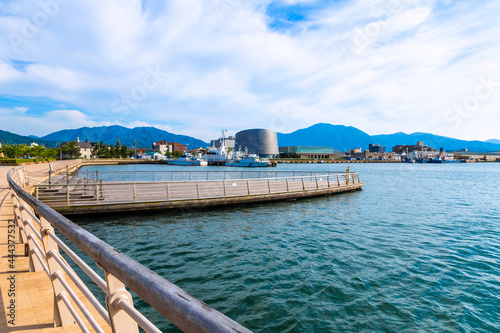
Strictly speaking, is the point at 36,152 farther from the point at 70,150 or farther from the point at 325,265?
the point at 325,265

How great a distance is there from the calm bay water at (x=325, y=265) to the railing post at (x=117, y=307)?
523 centimetres

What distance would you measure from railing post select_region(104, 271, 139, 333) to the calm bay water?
523 centimetres

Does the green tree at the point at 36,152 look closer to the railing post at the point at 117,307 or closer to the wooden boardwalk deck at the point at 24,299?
the wooden boardwalk deck at the point at 24,299

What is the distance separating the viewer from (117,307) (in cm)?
159

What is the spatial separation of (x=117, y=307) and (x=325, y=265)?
889 cm

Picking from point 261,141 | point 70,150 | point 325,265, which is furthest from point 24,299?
point 261,141

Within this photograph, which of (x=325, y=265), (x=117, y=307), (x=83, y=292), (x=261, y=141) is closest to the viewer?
(x=117, y=307)

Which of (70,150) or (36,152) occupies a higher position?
(70,150)

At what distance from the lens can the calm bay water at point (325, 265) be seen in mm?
6555

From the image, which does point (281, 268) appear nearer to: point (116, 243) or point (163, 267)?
point (163, 267)

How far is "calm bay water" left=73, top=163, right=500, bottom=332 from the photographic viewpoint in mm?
6555

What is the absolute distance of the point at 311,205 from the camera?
70.9 ft

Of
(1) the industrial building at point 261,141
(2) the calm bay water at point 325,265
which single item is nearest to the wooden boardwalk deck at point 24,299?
(2) the calm bay water at point 325,265

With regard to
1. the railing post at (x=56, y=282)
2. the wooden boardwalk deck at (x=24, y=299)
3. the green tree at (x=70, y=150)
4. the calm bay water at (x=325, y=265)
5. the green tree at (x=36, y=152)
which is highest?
the green tree at (x=70, y=150)
